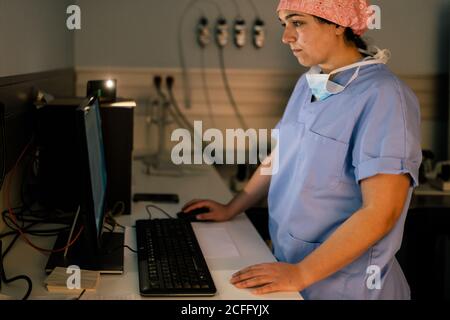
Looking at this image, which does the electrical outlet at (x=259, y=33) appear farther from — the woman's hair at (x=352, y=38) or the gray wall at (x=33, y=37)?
the woman's hair at (x=352, y=38)

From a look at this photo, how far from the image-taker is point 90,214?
1.01m

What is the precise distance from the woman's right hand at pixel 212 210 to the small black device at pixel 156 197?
0.56 feet

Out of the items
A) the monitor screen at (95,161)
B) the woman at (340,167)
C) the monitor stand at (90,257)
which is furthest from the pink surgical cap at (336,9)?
the monitor stand at (90,257)

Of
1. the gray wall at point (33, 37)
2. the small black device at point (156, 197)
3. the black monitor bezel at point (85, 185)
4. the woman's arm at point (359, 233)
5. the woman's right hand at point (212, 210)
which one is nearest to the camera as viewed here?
the black monitor bezel at point (85, 185)

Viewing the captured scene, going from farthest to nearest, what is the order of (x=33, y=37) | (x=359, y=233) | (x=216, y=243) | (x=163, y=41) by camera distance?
1. (x=163, y=41)
2. (x=33, y=37)
3. (x=216, y=243)
4. (x=359, y=233)

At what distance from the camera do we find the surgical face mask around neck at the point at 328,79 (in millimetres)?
1251

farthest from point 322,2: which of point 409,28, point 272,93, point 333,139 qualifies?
point 272,93

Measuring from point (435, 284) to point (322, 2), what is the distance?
1217 mm

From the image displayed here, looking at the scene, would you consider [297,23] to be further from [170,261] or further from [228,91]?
[228,91]

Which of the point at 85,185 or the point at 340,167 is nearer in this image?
the point at 85,185

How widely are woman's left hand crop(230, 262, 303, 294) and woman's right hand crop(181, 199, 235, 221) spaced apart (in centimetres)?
41

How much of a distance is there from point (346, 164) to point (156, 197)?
65 cm

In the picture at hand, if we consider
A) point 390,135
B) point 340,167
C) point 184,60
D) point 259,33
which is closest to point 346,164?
point 340,167
